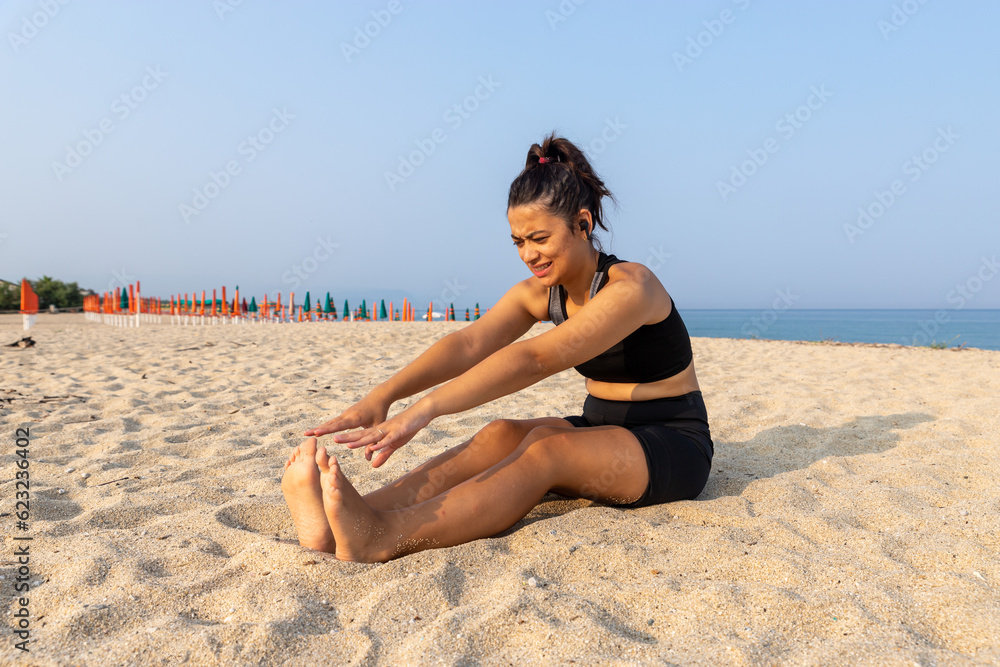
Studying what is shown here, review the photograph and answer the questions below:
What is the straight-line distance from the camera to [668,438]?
225 cm

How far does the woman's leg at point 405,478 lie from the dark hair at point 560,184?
81 cm

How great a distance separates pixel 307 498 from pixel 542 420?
1.02 meters

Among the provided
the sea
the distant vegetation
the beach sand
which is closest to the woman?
the beach sand

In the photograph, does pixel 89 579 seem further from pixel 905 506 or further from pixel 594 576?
pixel 905 506

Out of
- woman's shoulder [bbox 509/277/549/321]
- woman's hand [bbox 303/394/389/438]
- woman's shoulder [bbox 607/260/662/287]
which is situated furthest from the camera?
woman's shoulder [bbox 509/277/549/321]

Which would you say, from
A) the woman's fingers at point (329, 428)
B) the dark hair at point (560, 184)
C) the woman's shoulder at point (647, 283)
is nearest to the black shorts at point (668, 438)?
the woman's shoulder at point (647, 283)

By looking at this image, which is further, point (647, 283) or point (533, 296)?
point (533, 296)

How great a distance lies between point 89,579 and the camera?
5.52ft

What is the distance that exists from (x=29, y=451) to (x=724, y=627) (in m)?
3.23

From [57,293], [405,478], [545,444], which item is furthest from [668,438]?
[57,293]

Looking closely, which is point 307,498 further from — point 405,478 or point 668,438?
point 668,438

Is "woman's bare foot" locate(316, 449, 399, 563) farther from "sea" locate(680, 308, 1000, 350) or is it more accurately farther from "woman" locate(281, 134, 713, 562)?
"sea" locate(680, 308, 1000, 350)

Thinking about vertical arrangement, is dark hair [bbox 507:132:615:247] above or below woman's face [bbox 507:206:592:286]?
above

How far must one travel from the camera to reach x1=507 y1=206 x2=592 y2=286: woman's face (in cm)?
224
